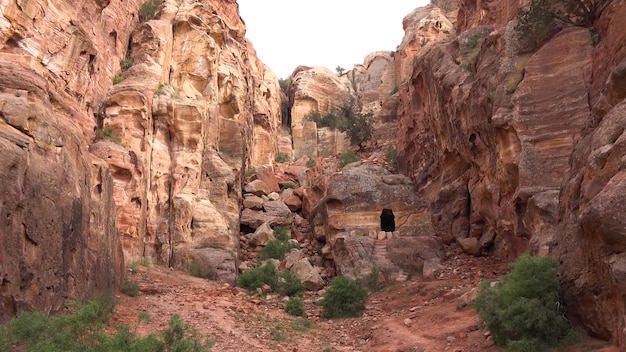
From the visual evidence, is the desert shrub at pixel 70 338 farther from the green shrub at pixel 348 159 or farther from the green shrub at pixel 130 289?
the green shrub at pixel 348 159

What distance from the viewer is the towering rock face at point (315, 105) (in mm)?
44219

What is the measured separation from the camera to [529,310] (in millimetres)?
8609

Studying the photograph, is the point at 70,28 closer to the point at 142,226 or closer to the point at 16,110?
the point at 142,226

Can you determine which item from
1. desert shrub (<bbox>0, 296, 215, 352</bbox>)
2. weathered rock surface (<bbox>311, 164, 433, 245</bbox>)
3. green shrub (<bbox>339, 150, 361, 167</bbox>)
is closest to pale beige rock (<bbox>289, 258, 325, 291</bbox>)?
weathered rock surface (<bbox>311, 164, 433, 245</bbox>)

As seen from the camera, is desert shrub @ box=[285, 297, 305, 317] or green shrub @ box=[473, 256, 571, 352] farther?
desert shrub @ box=[285, 297, 305, 317]

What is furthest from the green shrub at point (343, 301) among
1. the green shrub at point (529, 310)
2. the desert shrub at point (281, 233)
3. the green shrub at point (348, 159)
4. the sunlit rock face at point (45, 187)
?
the green shrub at point (348, 159)

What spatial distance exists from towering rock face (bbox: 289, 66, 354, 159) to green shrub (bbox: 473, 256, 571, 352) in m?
33.6

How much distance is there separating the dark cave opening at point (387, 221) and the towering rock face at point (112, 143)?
645 centimetres

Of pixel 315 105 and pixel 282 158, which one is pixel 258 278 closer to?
A: pixel 282 158

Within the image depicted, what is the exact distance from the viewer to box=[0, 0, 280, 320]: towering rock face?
31.6 feet

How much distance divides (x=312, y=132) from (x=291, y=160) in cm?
354

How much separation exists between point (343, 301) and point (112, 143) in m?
9.82

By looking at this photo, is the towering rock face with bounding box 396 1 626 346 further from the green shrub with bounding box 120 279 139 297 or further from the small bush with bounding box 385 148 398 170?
the green shrub with bounding box 120 279 139 297

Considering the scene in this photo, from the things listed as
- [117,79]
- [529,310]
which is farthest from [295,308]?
[117,79]
